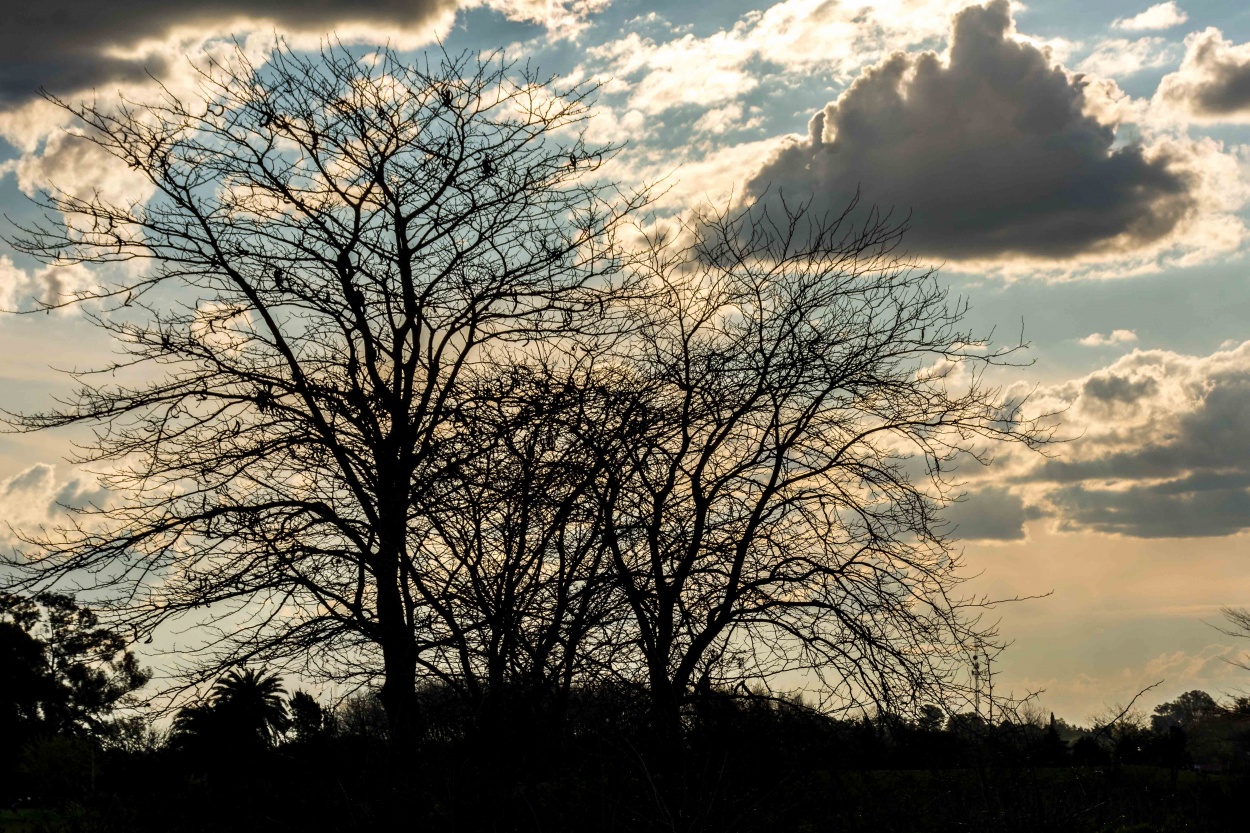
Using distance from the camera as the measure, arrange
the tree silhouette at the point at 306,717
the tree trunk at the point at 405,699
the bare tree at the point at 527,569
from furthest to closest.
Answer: the tree silhouette at the point at 306,717, the tree trunk at the point at 405,699, the bare tree at the point at 527,569

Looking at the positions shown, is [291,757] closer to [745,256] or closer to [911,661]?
[911,661]

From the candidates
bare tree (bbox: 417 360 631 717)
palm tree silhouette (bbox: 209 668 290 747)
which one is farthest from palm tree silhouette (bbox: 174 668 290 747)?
bare tree (bbox: 417 360 631 717)

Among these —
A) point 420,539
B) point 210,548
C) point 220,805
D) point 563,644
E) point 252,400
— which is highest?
point 252,400

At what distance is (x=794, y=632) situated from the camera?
36.2 feet

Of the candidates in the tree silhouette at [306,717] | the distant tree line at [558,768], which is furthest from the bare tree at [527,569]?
the tree silhouette at [306,717]

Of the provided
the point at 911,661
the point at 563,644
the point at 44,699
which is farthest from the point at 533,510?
the point at 44,699

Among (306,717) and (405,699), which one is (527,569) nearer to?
(405,699)

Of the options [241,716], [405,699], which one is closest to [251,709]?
[241,716]

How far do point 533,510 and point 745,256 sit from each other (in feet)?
21.9

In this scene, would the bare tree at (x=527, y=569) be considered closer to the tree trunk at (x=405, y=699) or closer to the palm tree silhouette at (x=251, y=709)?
the tree trunk at (x=405, y=699)

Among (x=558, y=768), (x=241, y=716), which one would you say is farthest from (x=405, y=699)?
(x=241, y=716)

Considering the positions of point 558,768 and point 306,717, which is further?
point 306,717

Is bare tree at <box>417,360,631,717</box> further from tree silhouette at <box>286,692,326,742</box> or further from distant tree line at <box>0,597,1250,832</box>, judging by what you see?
tree silhouette at <box>286,692,326,742</box>

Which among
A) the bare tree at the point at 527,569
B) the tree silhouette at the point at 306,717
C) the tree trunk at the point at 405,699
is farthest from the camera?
the tree silhouette at the point at 306,717
